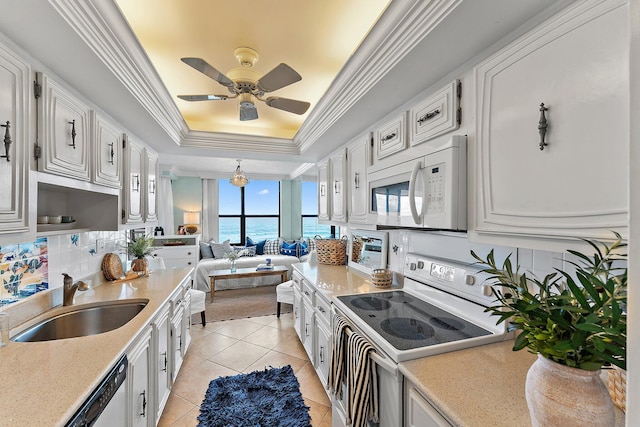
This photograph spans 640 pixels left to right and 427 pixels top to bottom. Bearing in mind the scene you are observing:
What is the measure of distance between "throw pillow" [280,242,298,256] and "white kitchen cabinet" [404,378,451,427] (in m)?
5.07

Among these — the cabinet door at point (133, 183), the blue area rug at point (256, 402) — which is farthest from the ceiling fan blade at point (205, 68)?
the blue area rug at point (256, 402)

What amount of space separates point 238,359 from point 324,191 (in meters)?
1.91

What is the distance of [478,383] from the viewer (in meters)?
0.97

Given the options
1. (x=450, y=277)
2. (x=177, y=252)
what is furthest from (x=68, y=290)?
(x=177, y=252)

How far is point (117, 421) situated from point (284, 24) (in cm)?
211

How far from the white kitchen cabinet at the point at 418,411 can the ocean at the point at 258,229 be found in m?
5.45

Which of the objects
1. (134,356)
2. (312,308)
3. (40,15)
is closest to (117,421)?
(134,356)

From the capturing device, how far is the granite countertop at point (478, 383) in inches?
32.4

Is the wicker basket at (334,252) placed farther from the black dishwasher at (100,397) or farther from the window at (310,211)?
the window at (310,211)

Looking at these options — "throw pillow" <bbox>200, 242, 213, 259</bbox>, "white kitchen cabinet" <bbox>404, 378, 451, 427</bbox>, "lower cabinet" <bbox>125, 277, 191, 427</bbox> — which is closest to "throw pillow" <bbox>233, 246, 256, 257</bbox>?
"throw pillow" <bbox>200, 242, 213, 259</bbox>

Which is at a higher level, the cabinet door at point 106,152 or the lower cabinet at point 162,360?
the cabinet door at point 106,152

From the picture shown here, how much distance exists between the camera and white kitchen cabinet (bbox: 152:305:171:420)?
1.74 meters

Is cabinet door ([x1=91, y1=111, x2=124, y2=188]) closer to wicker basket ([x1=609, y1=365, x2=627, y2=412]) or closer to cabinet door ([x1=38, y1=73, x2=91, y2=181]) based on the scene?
cabinet door ([x1=38, y1=73, x2=91, y2=181])

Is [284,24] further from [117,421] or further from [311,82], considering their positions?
[117,421]
